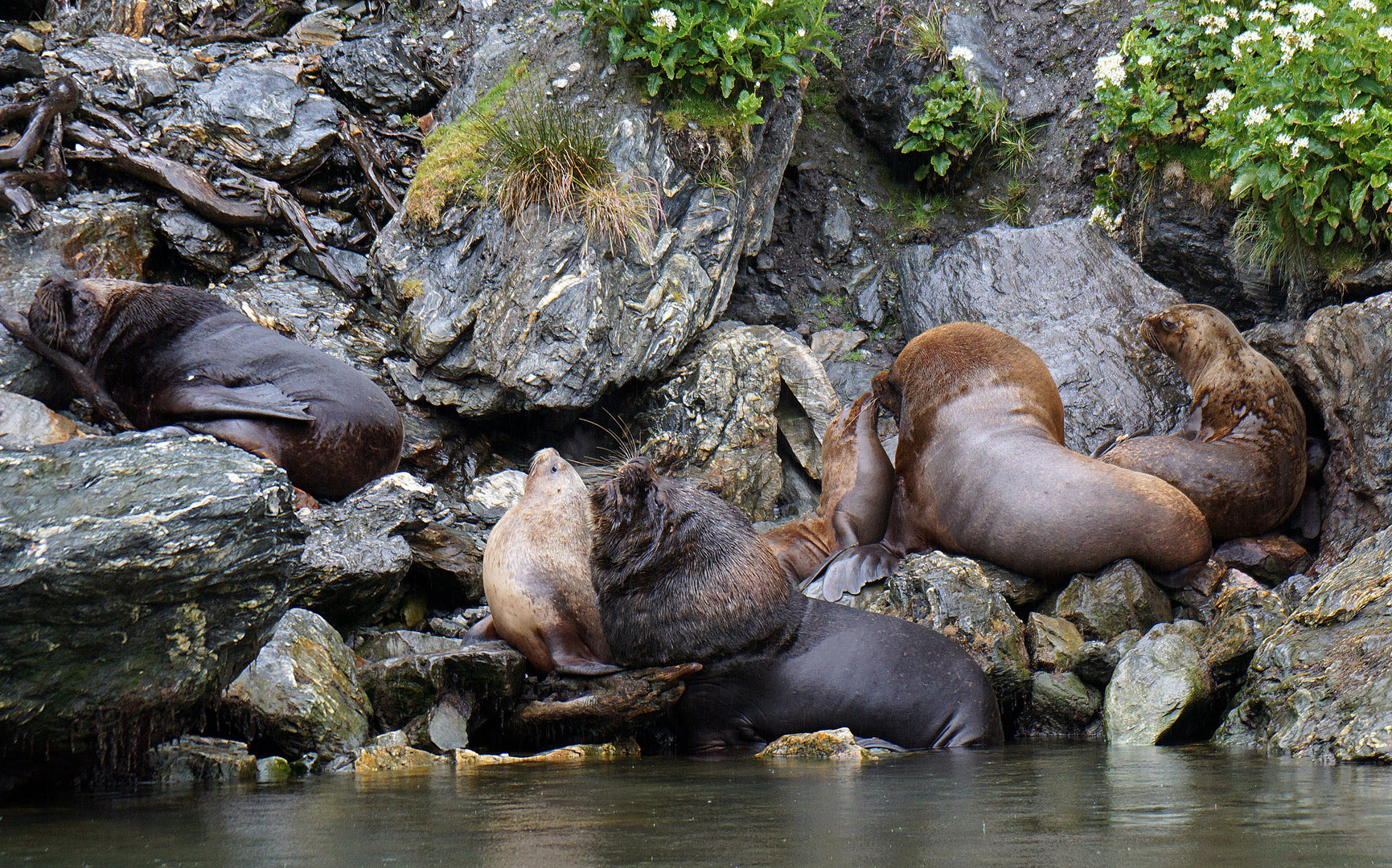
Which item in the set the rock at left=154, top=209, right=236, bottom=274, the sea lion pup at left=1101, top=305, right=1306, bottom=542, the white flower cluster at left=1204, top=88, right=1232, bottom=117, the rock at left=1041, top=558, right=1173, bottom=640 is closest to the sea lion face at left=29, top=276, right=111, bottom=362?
the rock at left=154, top=209, right=236, bottom=274

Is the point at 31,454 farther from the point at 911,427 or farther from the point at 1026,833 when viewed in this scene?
the point at 911,427

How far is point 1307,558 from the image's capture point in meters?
7.15

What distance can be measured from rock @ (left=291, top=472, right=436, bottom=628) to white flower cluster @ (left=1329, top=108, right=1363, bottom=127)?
19.7 feet

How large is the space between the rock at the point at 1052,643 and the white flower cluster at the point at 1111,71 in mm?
5006

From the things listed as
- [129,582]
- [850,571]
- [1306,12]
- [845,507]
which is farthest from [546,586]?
[1306,12]

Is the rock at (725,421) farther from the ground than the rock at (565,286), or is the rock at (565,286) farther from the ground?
the rock at (565,286)

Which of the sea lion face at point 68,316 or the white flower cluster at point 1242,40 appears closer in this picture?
the sea lion face at point 68,316

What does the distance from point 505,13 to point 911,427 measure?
589cm

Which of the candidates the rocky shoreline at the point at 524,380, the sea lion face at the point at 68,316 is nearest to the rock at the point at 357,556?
the rocky shoreline at the point at 524,380

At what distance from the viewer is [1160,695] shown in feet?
16.4

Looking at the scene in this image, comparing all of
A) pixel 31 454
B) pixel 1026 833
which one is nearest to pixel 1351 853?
pixel 1026 833

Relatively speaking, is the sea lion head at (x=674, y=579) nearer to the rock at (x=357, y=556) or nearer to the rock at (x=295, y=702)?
the rock at (x=295, y=702)

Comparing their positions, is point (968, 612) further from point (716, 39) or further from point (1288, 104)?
point (716, 39)

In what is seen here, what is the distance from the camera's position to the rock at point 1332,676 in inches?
158
